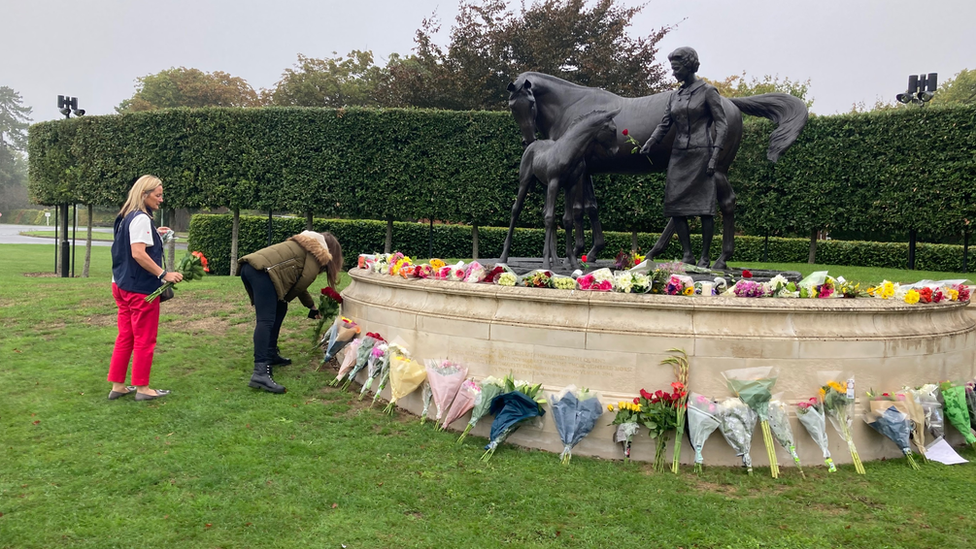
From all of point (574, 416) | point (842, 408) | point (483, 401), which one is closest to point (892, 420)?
point (842, 408)

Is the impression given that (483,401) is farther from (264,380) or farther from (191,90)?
(191,90)

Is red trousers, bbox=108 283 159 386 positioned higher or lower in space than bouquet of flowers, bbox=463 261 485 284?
lower

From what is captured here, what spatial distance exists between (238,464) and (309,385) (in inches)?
76.6

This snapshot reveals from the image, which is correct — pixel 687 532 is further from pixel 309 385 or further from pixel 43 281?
pixel 43 281

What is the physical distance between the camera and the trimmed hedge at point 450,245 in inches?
642

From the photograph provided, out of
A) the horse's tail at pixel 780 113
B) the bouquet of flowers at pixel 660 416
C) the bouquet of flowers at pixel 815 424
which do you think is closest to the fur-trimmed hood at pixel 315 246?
the bouquet of flowers at pixel 660 416

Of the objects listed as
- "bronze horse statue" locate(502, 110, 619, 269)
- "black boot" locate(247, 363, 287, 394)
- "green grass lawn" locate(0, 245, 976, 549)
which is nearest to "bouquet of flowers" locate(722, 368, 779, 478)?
"green grass lawn" locate(0, 245, 976, 549)

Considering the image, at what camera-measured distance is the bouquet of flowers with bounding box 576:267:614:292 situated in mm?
4941

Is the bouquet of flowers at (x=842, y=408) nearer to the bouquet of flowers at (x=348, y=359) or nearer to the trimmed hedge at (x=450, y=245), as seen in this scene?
the bouquet of flowers at (x=348, y=359)

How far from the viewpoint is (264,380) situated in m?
5.74

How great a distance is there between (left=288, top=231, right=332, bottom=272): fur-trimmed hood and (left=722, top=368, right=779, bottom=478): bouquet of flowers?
3.94 metres

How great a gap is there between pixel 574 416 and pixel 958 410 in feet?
10.6

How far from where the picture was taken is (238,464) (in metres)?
4.10

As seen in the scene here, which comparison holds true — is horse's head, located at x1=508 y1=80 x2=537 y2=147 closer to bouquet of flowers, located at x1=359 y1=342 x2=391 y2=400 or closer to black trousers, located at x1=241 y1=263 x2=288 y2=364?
bouquet of flowers, located at x1=359 y1=342 x2=391 y2=400
